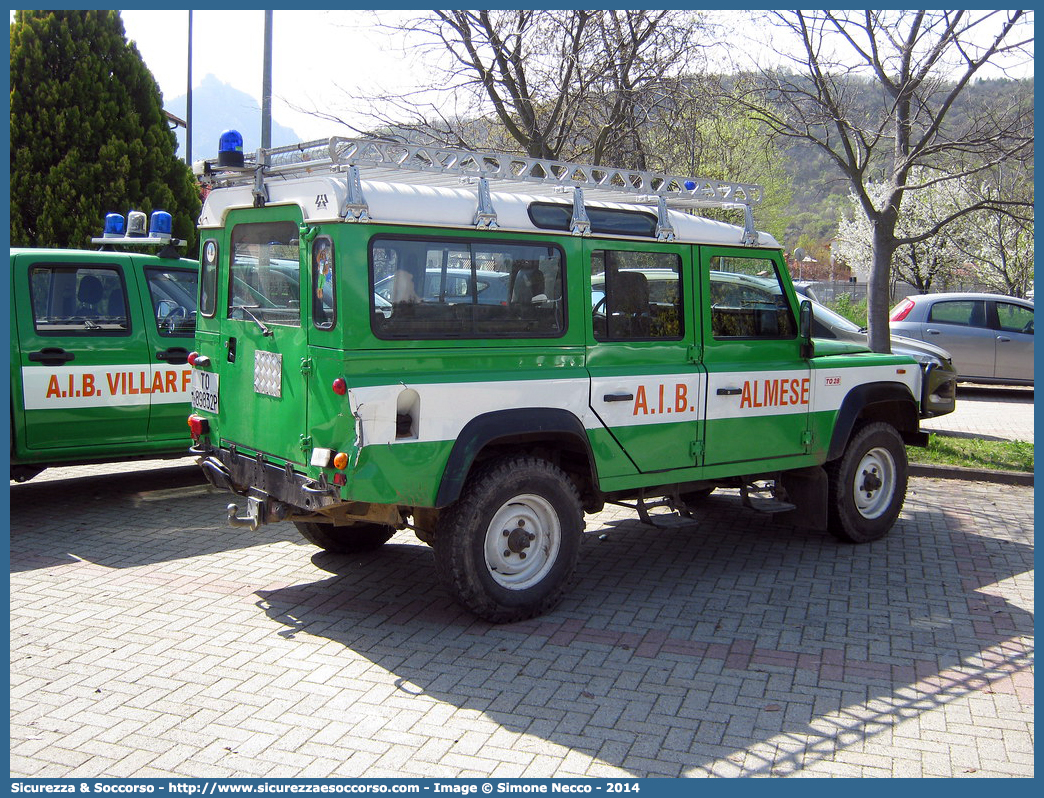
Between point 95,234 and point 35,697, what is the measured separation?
9.13 metres

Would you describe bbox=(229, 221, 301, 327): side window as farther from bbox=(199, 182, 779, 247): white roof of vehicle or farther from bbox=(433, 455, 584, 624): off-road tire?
bbox=(433, 455, 584, 624): off-road tire

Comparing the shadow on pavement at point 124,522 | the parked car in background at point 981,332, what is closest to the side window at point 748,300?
the shadow on pavement at point 124,522

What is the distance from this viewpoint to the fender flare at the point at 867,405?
22.0 feet

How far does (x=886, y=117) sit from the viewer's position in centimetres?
970

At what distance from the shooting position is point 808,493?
268 inches

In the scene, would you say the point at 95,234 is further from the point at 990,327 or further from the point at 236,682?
the point at 990,327

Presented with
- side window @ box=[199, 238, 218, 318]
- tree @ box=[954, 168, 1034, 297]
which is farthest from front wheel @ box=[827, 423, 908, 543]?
tree @ box=[954, 168, 1034, 297]

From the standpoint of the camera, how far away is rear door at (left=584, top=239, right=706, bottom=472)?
5566 millimetres

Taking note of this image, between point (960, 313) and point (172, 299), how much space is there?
13.2 m

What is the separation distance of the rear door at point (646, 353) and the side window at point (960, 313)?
38.4ft

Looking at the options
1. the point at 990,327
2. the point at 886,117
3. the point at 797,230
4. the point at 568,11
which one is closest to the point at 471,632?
the point at 568,11

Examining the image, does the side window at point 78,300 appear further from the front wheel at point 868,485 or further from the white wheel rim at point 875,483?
the white wheel rim at point 875,483

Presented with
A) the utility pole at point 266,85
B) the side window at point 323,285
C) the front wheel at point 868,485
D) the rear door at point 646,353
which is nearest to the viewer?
the side window at point 323,285

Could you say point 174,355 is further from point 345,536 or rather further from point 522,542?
point 522,542
